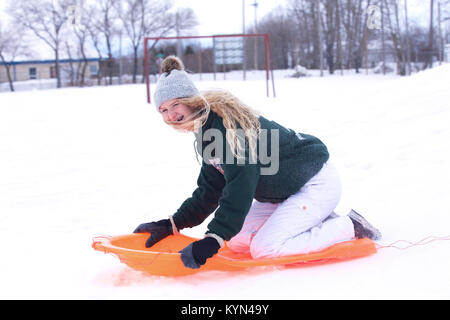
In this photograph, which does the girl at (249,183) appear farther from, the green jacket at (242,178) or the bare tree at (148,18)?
the bare tree at (148,18)

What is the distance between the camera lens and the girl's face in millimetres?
2014

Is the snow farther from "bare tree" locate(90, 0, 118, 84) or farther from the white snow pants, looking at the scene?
"bare tree" locate(90, 0, 118, 84)

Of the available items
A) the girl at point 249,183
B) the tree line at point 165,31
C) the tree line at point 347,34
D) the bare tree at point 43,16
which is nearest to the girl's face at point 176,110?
the girl at point 249,183

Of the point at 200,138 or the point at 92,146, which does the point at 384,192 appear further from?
the point at 92,146

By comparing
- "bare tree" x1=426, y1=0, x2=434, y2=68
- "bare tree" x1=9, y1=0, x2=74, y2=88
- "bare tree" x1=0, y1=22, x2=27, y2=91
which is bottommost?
"bare tree" x1=426, y1=0, x2=434, y2=68

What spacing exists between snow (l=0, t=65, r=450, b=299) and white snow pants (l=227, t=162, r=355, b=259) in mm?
110

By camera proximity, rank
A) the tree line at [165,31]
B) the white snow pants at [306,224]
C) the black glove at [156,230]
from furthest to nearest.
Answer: the tree line at [165,31] → the black glove at [156,230] → the white snow pants at [306,224]

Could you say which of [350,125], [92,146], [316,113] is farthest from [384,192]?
[316,113]

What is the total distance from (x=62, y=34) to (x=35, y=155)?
29.1m

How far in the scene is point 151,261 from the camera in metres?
1.95

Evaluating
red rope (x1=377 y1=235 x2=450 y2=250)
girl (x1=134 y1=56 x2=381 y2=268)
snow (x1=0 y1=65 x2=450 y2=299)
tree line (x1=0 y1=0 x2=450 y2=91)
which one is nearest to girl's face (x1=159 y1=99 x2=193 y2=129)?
girl (x1=134 y1=56 x2=381 y2=268)

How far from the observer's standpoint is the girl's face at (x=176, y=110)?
6.61ft
